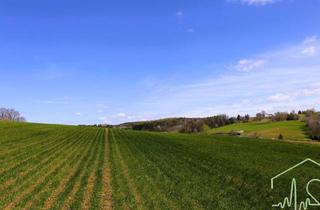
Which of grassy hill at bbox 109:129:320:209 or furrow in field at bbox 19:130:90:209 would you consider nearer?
furrow in field at bbox 19:130:90:209

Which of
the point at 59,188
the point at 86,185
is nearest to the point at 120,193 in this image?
the point at 86,185

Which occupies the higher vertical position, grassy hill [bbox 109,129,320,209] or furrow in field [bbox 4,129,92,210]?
furrow in field [bbox 4,129,92,210]

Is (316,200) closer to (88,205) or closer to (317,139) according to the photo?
(88,205)

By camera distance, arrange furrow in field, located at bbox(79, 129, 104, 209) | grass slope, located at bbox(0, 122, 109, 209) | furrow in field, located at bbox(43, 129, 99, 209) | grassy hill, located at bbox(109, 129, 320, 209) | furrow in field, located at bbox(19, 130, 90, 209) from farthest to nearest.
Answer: grassy hill, located at bbox(109, 129, 320, 209), grass slope, located at bbox(0, 122, 109, 209), furrow in field, located at bbox(43, 129, 99, 209), furrow in field, located at bbox(79, 129, 104, 209), furrow in field, located at bbox(19, 130, 90, 209)

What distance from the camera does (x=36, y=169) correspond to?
27578 mm

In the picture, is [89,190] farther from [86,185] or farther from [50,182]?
[50,182]

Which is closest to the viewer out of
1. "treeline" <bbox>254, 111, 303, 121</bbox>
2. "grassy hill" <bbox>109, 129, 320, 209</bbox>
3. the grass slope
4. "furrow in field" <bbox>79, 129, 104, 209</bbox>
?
"furrow in field" <bbox>79, 129, 104, 209</bbox>

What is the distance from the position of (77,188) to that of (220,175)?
9914 millimetres

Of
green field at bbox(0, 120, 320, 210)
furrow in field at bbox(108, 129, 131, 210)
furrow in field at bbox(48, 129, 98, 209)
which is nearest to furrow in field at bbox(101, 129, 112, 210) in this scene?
green field at bbox(0, 120, 320, 210)

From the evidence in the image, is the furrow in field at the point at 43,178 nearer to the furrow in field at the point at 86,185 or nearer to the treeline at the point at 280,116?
the furrow in field at the point at 86,185

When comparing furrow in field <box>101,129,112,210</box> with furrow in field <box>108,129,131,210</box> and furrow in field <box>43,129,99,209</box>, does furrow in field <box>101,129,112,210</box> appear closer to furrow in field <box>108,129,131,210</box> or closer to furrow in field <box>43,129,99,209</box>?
furrow in field <box>108,129,131,210</box>

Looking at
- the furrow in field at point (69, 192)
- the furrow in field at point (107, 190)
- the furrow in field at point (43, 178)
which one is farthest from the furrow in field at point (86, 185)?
the furrow in field at point (43, 178)

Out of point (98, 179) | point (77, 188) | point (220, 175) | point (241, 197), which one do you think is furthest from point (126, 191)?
point (220, 175)

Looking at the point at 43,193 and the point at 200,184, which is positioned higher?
the point at 43,193
